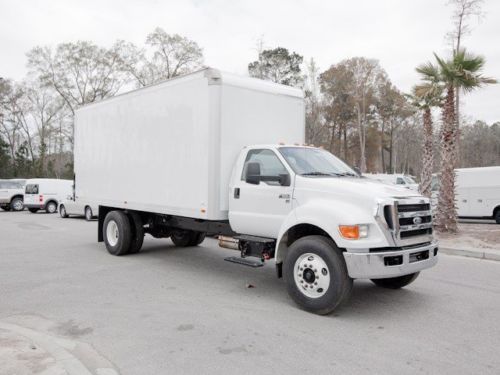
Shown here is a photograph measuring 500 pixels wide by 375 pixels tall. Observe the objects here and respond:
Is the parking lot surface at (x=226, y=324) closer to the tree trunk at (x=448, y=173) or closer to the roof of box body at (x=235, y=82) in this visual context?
the roof of box body at (x=235, y=82)

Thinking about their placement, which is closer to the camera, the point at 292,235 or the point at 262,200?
the point at 292,235

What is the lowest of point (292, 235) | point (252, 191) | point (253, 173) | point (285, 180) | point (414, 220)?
point (292, 235)

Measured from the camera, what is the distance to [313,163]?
264 inches

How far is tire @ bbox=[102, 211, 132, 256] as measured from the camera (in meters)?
9.72

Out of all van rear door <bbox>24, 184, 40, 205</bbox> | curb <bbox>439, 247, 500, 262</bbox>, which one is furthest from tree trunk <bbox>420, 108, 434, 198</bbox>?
van rear door <bbox>24, 184, 40, 205</bbox>

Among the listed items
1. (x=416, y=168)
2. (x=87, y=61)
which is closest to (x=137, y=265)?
(x=87, y=61)

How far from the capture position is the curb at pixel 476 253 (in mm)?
10008

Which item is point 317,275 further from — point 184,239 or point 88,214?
point 88,214

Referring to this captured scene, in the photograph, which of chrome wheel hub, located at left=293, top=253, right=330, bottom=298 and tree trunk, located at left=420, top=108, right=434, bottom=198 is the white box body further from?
tree trunk, located at left=420, top=108, right=434, bottom=198

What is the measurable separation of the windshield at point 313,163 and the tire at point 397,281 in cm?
173

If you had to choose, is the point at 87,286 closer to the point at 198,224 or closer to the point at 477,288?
the point at 198,224

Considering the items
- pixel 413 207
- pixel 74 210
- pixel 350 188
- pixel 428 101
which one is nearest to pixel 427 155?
pixel 428 101

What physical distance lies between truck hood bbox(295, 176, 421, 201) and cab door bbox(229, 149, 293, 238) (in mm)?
298

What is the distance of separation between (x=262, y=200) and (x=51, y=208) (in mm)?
22617
